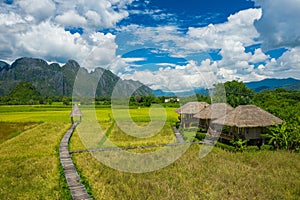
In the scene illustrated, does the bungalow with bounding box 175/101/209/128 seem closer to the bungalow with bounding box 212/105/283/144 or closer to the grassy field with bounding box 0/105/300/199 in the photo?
the bungalow with bounding box 212/105/283/144

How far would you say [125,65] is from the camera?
11719 millimetres

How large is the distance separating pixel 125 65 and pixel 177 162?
4.98 m

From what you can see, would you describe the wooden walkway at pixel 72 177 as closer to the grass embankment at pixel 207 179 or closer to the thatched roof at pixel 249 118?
the grass embankment at pixel 207 179

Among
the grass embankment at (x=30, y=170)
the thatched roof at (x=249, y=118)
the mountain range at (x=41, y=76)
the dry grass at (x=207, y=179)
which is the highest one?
the mountain range at (x=41, y=76)

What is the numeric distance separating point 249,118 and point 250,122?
42 centimetres

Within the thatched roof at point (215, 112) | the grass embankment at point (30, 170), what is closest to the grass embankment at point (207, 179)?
the grass embankment at point (30, 170)

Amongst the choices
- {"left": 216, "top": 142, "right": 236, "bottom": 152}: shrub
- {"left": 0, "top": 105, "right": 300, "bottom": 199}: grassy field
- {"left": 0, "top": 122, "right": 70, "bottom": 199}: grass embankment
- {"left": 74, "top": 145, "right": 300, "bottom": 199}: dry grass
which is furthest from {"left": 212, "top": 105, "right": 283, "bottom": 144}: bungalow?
{"left": 0, "top": 122, "right": 70, "bottom": 199}: grass embankment

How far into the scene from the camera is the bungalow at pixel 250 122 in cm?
1576

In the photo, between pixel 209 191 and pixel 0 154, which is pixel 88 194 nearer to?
pixel 209 191

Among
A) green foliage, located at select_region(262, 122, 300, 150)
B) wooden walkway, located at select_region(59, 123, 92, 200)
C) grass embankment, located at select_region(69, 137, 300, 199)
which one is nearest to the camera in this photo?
wooden walkway, located at select_region(59, 123, 92, 200)

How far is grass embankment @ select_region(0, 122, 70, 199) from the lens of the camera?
8.09 meters

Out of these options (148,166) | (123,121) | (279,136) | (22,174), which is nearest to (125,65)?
(148,166)

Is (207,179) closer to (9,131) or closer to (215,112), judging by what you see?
(215,112)

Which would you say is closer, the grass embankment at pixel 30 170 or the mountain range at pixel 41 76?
the grass embankment at pixel 30 170
